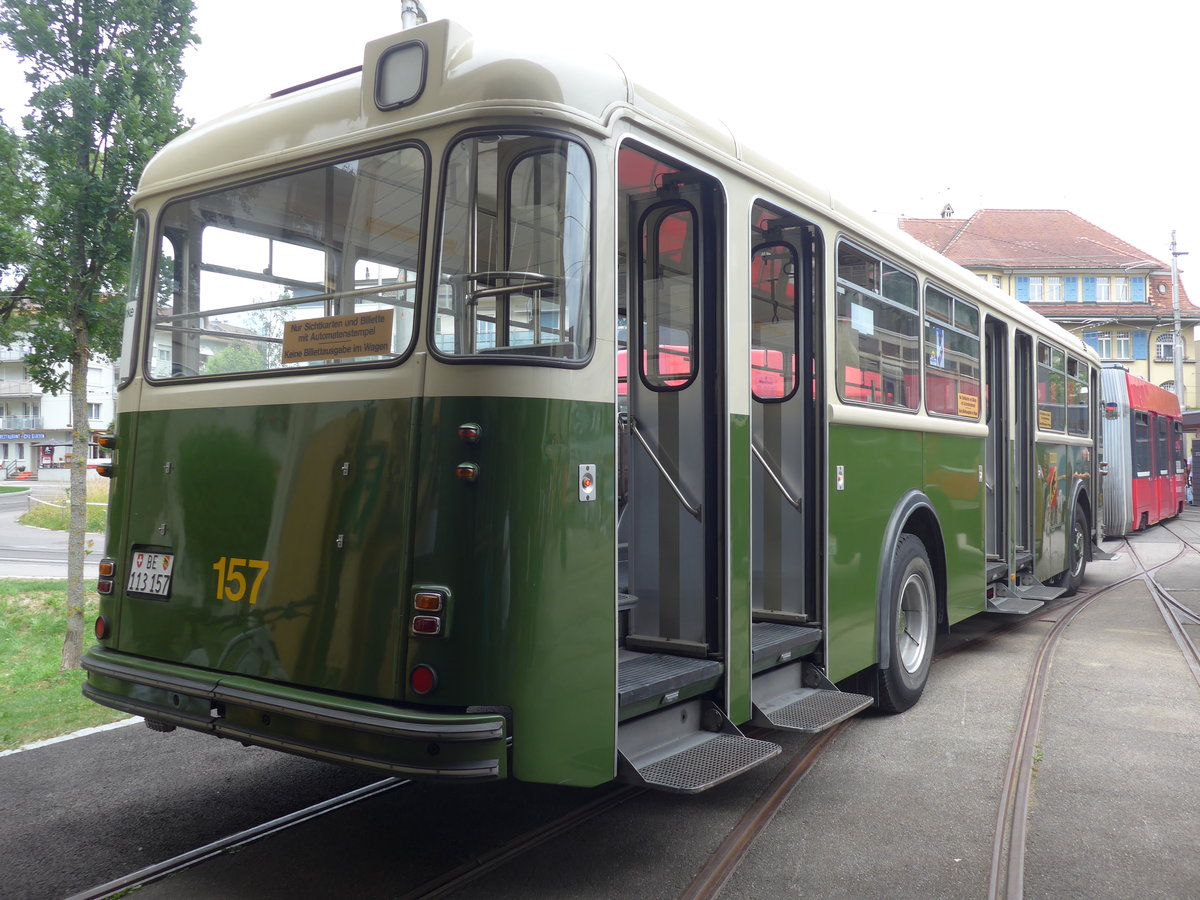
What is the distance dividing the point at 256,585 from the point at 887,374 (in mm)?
3705

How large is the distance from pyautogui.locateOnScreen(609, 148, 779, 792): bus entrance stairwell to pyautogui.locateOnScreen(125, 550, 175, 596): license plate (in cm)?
174

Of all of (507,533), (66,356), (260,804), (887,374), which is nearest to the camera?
(507,533)

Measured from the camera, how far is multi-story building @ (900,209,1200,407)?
4956cm

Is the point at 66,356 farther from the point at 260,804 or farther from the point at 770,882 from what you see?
the point at 770,882

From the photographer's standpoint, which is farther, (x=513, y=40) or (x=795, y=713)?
(x=795, y=713)

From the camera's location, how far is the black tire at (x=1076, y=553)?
405 inches

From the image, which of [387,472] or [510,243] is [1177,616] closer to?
[510,243]

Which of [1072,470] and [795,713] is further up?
[1072,470]

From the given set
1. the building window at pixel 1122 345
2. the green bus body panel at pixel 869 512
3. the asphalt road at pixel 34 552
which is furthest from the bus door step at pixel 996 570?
the building window at pixel 1122 345

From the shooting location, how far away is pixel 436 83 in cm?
343

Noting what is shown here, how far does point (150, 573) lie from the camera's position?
3.95m

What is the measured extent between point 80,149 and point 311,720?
5.82 m

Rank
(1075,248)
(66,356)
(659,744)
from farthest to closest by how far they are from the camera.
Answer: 1. (1075,248)
2. (66,356)
3. (659,744)

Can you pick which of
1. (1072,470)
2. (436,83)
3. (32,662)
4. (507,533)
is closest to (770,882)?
(507,533)
